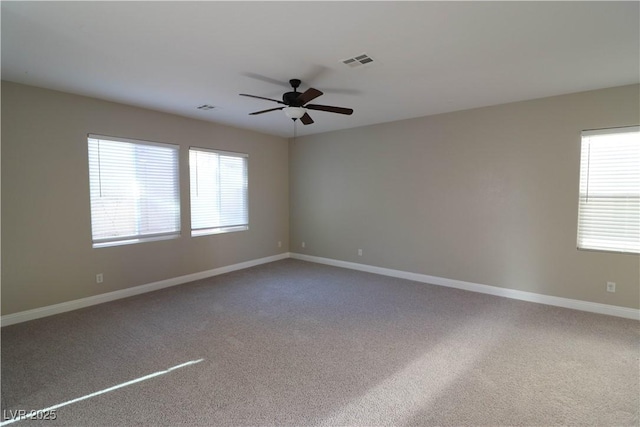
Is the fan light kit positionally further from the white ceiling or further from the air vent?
the air vent

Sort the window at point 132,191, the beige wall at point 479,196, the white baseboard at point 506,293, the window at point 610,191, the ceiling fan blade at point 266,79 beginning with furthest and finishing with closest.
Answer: the window at point 132,191 → the beige wall at point 479,196 → the white baseboard at point 506,293 → the window at point 610,191 → the ceiling fan blade at point 266,79

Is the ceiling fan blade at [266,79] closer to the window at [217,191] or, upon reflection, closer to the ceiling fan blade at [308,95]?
the ceiling fan blade at [308,95]

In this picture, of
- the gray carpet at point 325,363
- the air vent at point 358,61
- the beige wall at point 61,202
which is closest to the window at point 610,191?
the gray carpet at point 325,363

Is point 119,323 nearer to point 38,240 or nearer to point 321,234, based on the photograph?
point 38,240

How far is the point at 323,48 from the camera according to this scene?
100 inches

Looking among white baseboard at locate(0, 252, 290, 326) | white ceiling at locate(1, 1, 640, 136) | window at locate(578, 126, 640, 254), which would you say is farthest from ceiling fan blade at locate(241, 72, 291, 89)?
window at locate(578, 126, 640, 254)

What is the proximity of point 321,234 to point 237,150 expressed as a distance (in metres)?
2.29

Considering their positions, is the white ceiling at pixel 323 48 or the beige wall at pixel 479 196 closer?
the white ceiling at pixel 323 48

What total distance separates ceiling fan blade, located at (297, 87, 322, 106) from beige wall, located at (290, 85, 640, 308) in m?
2.49

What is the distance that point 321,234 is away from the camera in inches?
243

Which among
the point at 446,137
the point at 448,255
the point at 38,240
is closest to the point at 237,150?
the point at 38,240

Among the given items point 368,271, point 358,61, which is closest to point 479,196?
point 368,271

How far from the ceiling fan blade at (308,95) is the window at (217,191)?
2635mm

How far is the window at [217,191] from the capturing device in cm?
504
